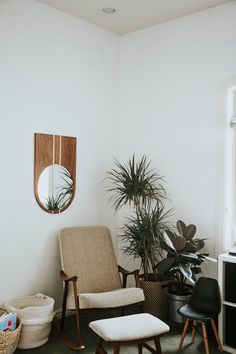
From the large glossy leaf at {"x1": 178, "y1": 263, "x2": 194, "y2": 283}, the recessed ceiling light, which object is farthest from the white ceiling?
the large glossy leaf at {"x1": 178, "y1": 263, "x2": 194, "y2": 283}

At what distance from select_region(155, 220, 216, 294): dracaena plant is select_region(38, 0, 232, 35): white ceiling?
2.06 metres

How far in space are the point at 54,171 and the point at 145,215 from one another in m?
1.00

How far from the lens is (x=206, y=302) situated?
3.41m

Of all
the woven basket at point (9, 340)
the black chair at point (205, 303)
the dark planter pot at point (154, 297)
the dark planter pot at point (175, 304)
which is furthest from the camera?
the dark planter pot at point (154, 297)

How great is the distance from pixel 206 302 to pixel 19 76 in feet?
8.43

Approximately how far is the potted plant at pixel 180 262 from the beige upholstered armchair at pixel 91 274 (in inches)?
13.5

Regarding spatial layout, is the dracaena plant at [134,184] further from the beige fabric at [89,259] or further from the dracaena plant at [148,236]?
the beige fabric at [89,259]

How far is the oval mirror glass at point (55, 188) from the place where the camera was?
158 inches

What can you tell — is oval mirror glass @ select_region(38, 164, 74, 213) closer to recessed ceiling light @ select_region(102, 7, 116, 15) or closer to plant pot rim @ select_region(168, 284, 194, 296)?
plant pot rim @ select_region(168, 284, 194, 296)

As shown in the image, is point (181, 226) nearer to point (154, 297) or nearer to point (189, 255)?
point (189, 255)

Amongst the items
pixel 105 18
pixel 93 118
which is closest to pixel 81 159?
pixel 93 118

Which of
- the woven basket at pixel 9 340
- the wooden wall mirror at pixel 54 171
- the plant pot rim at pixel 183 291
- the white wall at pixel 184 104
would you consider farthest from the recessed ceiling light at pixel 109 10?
the woven basket at pixel 9 340

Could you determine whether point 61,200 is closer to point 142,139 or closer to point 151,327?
point 142,139

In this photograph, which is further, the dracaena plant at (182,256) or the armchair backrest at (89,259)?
the armchair backrest at (89,259)
